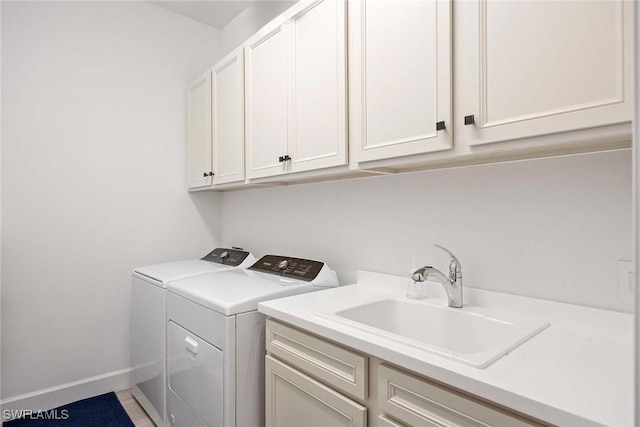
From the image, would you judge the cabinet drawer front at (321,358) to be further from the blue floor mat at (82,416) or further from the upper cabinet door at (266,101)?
the blue floor mat at (82,416)

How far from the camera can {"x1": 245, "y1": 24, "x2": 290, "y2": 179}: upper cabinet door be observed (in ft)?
6.03

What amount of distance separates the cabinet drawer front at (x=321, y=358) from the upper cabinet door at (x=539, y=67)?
79cm

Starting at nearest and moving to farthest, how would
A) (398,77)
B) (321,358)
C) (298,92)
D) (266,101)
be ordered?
1. (321,358)
2. (398,77)
3. (298,92)
4. (266,101)

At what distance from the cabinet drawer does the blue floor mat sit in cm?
186

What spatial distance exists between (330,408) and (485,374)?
0.56 meters

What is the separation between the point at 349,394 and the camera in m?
1.10

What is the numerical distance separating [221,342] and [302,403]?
16.6 inches

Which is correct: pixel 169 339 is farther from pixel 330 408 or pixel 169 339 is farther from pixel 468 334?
pixel 468 334

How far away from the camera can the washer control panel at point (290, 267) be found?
186 centimetres

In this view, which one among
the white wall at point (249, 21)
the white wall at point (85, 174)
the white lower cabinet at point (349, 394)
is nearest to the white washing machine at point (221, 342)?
the white lower cabinet at point (349, 394)

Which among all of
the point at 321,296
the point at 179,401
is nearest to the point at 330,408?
the point at 321,296

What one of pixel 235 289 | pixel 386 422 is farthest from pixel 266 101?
pixel 386 422

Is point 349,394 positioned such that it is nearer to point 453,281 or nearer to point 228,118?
point 453,281

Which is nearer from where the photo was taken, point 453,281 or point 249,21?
point 453,281
